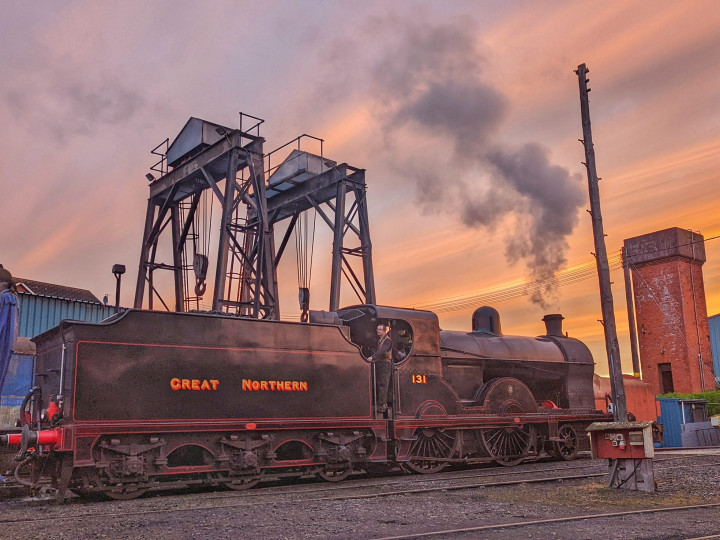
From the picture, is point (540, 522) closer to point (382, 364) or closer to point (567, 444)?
point (382, 364)

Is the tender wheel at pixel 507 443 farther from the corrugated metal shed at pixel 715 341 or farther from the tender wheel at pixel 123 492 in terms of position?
the corrugated metal shed at pixel 715 341

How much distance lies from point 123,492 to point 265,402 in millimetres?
2319

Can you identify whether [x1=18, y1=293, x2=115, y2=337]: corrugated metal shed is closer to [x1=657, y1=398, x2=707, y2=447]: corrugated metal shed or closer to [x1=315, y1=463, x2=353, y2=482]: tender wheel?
[x1=315, y1=463, x2=353, y2=482]: tender wheel

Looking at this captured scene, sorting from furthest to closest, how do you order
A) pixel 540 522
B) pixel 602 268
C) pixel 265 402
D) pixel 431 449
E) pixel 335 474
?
pixel 602 268 < pixel 431 449 < pixel 335 474 < pixel 265 402 < pixel 540 522

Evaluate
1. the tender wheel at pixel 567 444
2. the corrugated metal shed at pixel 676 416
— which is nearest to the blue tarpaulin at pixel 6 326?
the tender wheel at pixel 567 444

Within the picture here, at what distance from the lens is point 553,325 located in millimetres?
16094

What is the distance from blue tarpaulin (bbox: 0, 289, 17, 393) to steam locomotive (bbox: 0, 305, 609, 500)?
622 mm

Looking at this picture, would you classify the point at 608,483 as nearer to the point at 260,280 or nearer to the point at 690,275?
the point at 260,280

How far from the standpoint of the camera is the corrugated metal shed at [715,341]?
101 feet

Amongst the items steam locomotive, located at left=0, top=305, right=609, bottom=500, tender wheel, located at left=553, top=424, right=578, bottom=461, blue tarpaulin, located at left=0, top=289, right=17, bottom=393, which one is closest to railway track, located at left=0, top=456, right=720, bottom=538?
steam locomotive, located at left=0, top=305, right=609, bottom=500

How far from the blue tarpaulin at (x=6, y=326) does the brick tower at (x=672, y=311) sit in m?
24.9

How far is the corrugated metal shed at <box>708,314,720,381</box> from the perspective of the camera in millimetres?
30859

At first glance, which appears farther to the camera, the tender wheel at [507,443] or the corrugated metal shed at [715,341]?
the corrugated metal shed at [715,341]

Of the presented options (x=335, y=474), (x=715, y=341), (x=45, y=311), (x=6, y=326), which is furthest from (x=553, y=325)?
(x=715, y=341)
